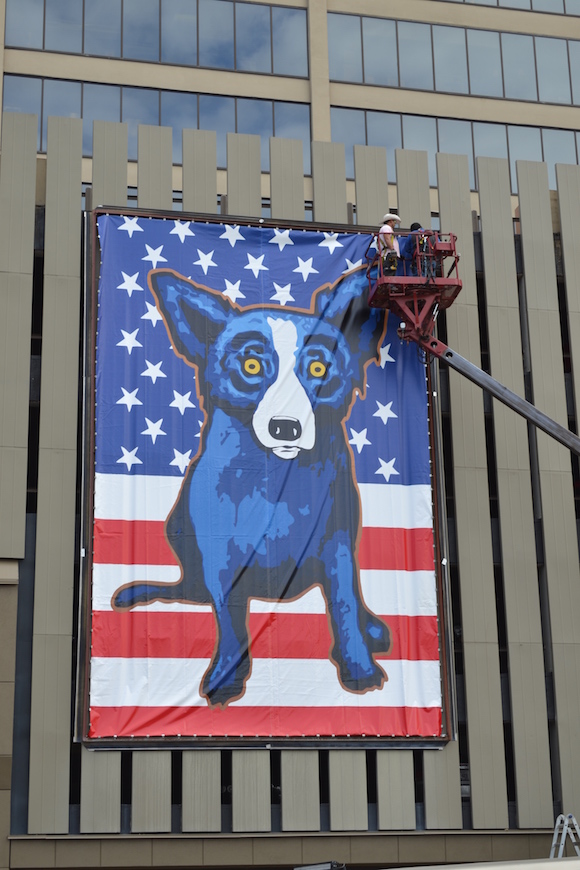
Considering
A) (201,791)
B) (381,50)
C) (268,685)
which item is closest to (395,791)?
(268,685)

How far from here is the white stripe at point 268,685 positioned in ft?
93.1

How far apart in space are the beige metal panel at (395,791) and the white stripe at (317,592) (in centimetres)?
313

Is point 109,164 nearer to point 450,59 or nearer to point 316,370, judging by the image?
point 316,370

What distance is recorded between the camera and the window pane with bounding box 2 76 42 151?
47.5m

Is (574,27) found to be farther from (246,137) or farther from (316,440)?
(316,440)

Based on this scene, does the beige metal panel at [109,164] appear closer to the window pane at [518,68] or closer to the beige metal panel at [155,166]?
the beige metal panel at [155,166]

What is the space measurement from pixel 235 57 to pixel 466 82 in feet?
30.1

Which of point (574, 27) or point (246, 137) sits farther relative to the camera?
point (574, 27)

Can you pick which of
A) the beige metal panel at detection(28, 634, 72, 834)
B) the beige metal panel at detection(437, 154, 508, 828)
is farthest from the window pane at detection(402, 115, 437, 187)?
the beige metal panel at detection(28, 634, 72, 834)

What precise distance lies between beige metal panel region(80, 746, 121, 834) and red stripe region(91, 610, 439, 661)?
216 cm

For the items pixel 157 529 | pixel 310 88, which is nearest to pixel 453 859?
pixel 157 529

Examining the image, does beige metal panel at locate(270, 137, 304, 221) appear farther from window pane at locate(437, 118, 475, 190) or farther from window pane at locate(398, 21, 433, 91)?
window pane at locate(398, 21, 433, 91)

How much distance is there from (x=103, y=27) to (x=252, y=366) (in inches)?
912

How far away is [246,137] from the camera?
32406mm
